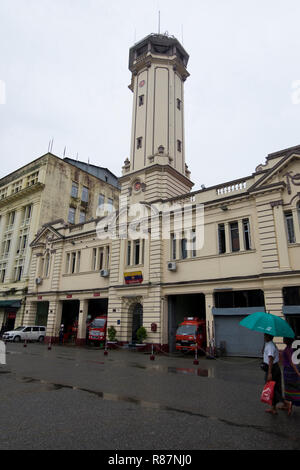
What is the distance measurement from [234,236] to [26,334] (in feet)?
79.1

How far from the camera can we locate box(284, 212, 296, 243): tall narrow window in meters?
19.0

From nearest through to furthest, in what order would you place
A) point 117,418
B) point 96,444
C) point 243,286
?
1. point 96,444
2. point 117,418
3. point 243,286


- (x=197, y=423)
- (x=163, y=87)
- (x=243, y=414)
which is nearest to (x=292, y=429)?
(x=243, y=414)

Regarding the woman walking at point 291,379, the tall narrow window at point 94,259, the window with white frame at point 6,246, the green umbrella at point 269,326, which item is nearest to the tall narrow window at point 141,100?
the tall narrow window at point 94,259

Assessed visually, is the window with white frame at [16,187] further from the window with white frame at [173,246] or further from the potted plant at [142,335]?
the potted plant at [142,335]

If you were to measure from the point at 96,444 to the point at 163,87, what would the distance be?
32.6 meters

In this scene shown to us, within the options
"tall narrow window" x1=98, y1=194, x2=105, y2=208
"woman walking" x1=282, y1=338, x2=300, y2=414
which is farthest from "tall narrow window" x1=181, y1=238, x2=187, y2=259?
"tall narrow window" x1=98, y1=194, x2=105, y2=208

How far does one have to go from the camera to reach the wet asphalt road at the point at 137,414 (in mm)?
4957

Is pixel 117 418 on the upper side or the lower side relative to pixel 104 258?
lower

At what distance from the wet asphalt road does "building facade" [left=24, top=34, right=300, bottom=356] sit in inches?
363

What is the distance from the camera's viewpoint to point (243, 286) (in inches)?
788

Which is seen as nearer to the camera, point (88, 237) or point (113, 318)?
point (113, 318)

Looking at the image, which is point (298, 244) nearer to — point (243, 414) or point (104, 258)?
point (243, 414)

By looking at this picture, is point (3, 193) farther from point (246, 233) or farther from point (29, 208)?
point (246, 233)
